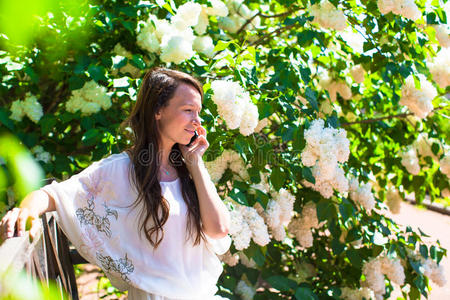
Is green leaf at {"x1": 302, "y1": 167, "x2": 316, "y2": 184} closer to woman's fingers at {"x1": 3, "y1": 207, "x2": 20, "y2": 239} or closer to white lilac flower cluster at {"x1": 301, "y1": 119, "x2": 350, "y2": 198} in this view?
white lilac flower cluster at {"x1": 301, "y1": 119, "x2": 350, "y2": 198}

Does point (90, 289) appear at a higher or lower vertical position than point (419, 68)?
lower

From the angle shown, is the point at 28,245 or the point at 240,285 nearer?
the point at 28,245

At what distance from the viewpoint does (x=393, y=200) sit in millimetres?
3354

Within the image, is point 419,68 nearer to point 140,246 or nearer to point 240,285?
point 240,285

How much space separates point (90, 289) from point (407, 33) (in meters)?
2.88

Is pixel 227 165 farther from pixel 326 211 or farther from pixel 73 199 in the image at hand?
pixel 73 199

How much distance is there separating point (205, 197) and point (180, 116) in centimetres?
28

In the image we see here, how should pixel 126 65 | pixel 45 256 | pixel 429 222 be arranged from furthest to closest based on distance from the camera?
1. pixel 429 222
2. pixel 126 65
3. pixel 45 256

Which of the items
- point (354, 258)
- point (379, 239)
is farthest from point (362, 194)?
point (354, 258)

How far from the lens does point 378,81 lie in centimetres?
321

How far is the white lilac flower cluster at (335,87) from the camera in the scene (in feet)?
9.46

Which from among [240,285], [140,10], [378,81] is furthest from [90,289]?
[378,81]

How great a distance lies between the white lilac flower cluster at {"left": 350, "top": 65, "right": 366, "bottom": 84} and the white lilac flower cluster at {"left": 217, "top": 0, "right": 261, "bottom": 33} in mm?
725

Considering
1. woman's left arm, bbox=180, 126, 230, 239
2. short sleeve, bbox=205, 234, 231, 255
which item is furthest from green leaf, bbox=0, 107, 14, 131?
short sleeve, bbox=205, 234, 231, 255
